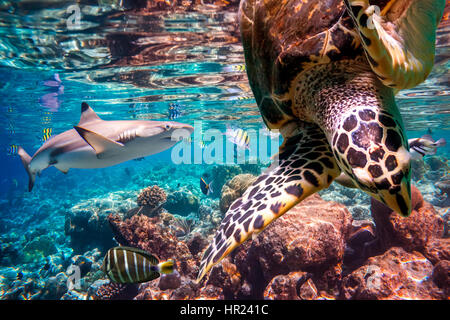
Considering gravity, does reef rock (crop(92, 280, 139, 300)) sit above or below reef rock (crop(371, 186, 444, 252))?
below

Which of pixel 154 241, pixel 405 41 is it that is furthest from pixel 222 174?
pixel 405 41

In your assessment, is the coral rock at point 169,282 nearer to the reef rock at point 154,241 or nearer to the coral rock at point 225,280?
the reef rock at point 154,241

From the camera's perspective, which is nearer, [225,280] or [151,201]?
[225,280]

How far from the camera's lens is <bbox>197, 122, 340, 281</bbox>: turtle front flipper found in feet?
6.00

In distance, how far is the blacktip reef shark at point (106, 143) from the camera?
4.30m

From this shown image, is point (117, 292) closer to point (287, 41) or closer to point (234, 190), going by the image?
point (234, 190)

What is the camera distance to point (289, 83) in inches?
99.1

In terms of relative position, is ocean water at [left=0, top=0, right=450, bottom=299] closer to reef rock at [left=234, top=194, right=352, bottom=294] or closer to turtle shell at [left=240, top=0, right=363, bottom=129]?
turtle shell at [left=240, top=0, right=363, bottom=129]

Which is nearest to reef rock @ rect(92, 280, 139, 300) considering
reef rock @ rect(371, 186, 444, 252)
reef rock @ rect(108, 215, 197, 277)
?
reef rock @ rect(108, 215, 197, 277)

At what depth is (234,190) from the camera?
869cm

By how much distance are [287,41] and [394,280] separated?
3.84 meters

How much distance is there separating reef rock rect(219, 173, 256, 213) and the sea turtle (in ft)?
18.5

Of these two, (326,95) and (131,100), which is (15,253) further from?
(326,95)

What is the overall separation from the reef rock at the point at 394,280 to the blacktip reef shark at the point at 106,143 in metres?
3.94
